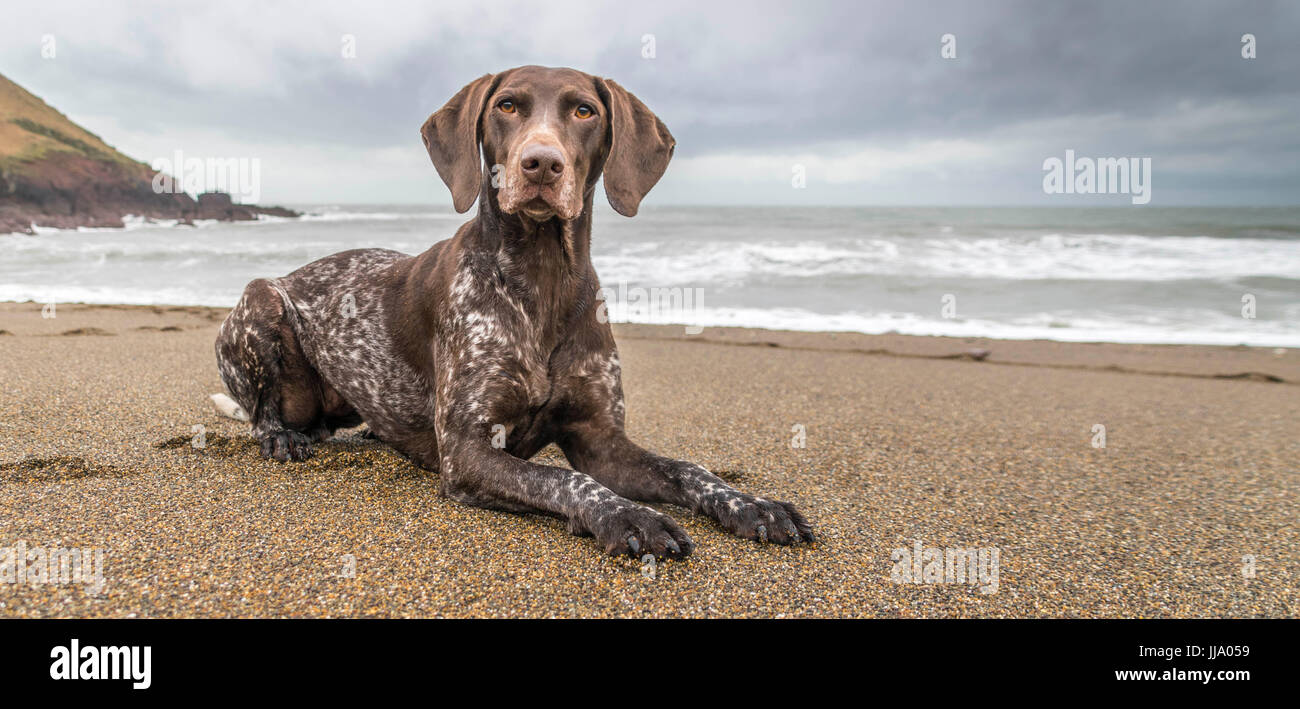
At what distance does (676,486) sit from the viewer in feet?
10.3

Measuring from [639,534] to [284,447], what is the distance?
2128 millimetres

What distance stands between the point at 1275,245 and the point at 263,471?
3105 centimetres

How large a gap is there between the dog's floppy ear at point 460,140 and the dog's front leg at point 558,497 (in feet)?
3.61

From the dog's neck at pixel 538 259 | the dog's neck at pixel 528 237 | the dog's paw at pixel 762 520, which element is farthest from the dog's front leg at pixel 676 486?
the dog's neck at pixel 528 237

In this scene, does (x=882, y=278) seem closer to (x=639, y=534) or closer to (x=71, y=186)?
(x=639, y=534)

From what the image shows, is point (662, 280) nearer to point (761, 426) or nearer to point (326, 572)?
point (761, 426)

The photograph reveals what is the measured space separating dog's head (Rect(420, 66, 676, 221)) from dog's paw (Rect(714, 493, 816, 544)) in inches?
51.7

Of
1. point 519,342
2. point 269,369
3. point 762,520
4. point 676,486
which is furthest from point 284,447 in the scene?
point 762,520

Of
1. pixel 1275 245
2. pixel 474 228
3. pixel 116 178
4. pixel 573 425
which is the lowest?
pixel 573 425

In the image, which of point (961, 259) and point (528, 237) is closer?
point (528, 237)

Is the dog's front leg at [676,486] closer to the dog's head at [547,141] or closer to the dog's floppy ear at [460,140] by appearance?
the dog's head at [547,141]
